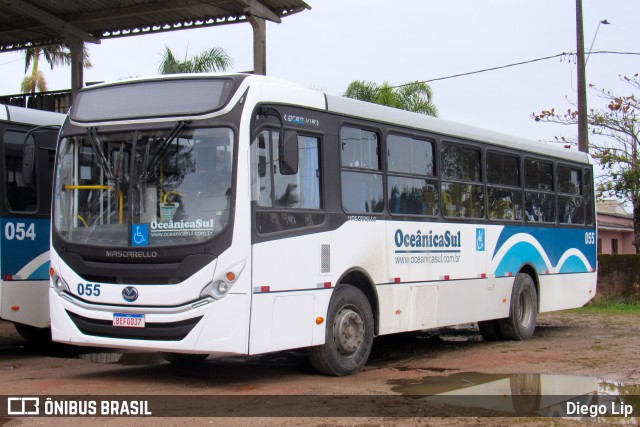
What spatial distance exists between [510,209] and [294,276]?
598 cm

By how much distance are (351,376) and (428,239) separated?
2.55 metres

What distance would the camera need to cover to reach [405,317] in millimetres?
11461

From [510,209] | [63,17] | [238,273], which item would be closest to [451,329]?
[510,209]

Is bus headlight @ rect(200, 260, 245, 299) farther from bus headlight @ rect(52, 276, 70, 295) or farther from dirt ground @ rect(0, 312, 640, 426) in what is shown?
bus headlight @ rect(52, 276, 70, 295)

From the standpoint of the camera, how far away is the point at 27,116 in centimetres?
1225

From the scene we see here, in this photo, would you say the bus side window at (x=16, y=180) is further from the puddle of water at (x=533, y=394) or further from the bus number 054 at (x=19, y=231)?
the puddle of water at (x=533, y=394)

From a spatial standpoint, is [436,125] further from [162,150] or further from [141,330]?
[141,330]

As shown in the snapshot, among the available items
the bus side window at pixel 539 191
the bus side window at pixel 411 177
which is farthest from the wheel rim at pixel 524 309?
the bus side window at pixel 411 177

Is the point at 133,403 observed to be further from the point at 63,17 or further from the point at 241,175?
the point at 63,17

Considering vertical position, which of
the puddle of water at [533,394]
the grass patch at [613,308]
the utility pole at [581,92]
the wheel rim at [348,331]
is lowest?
the puddle of water at [533,394]

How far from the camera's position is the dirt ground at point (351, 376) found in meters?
7.93

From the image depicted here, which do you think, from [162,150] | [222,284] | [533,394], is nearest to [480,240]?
[533,394]

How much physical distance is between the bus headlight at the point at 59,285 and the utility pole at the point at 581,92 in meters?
15.6

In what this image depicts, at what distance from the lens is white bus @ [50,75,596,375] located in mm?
8852
